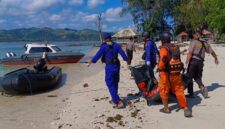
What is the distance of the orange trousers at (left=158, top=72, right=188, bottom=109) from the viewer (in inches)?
294

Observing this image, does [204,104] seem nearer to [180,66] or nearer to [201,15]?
[180,66]

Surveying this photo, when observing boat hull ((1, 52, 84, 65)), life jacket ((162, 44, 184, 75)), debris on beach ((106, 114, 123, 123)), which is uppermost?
life jacket ((162, 44, 184, 75))

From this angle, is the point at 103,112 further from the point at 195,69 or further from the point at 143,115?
the point at 195,69

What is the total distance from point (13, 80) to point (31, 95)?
782mm

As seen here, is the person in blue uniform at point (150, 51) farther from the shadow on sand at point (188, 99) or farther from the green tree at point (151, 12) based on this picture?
the green tree at point (151, 12)

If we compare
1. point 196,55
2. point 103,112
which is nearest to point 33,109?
point 103,112

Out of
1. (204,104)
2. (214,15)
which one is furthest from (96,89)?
(214,15)

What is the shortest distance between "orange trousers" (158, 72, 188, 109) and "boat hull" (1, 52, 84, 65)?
19.9 meters

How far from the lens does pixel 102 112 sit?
8.45 metres

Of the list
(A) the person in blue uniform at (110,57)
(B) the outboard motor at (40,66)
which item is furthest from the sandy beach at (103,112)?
(B) the outboard motor at (40,66)

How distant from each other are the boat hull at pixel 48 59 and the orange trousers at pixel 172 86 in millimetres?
19851

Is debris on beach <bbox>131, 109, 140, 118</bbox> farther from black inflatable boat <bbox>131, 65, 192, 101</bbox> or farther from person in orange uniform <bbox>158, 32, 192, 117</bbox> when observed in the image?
person in orange uniform <bbox>158, 32, 192, 117</bbox>

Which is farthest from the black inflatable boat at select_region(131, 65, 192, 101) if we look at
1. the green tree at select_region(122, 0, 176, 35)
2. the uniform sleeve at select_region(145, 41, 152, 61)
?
the green tree at select_region(122, 0, 176, 35)

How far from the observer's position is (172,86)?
7.53 metres
